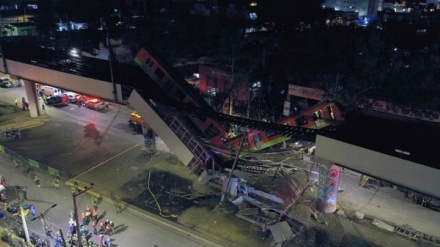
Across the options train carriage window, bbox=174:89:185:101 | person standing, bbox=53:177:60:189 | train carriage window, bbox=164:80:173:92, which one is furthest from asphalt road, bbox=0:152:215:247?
train carriage window, bbox=164:80:173:92

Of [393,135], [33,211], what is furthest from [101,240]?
[393,135]

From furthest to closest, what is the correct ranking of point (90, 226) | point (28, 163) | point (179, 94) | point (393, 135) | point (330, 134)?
point (28, 163), point (179, 94), point (90, 226), point (393, 135), point (330, 134)

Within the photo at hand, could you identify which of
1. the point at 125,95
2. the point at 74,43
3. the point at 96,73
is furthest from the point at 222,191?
the point at 74,43

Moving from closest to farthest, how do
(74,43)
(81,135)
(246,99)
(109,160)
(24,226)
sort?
1. (24,226)
2. (109,160)
3. (81,135)
4. (246,99)
5. (74,43)

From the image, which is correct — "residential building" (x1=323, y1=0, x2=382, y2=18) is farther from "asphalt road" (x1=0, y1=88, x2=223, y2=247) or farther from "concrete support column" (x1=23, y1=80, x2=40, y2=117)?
"concrete support column" (x1=23, y1=80, x2=40, y2=117)

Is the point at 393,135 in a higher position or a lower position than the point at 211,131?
higher

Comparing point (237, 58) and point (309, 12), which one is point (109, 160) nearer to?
point (237, 58)

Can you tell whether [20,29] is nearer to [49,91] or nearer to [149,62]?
[49,91]
